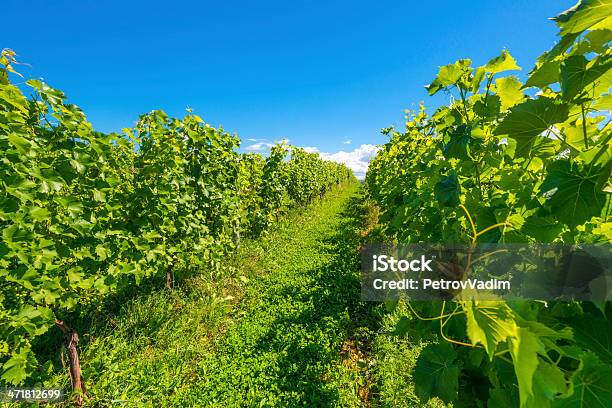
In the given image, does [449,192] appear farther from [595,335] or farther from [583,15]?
[583,15]

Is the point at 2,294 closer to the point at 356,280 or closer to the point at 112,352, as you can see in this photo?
the point at 112,352

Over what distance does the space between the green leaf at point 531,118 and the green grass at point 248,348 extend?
10.8 ft

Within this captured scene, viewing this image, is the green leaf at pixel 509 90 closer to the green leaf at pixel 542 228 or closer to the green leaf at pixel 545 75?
the green leaf at pixel 545 75

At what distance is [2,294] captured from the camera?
2.58 m

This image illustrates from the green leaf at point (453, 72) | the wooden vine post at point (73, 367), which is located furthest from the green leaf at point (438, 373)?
the wooden vine post at point (73, 367)

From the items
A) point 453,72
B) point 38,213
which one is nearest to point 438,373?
point 453,72

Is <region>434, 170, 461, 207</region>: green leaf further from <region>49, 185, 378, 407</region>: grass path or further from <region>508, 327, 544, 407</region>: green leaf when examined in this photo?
<region>49, 185, 378, 407</region>: grass path

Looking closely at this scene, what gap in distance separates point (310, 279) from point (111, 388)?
4.02 meters

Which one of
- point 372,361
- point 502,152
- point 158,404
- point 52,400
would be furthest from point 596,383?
point 52,400

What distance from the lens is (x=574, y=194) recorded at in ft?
2.85

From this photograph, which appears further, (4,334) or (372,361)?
(372,361)

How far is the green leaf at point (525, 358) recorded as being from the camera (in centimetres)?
44

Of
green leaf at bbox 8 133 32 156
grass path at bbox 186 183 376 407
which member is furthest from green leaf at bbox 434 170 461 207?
grass path at bbox 186 183 376 407

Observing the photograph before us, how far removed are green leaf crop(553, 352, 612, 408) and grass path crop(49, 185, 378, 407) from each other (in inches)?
129
